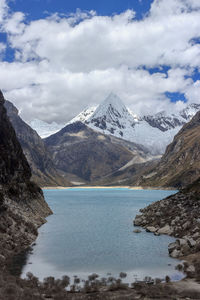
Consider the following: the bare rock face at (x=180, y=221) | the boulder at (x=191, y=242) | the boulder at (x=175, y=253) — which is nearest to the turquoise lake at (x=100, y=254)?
the boulder at (x=175, y=253)

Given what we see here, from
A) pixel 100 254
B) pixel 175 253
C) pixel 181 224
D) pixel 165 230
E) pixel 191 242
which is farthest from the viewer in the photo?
pixel 165 230

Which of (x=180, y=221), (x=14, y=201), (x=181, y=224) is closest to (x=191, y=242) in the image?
(x=181, y=224)

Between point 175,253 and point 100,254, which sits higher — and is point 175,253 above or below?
below

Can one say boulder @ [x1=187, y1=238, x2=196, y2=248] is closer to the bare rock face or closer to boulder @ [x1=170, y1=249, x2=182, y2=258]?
the bare rock face

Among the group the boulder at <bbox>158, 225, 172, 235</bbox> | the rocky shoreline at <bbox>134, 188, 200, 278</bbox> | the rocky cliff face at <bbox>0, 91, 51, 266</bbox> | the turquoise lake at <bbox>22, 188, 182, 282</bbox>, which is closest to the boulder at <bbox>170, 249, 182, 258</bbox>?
the rocky shoreline at <bbox>134, 188, 200, 278</bbox>

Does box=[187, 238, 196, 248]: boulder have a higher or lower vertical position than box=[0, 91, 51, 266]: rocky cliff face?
lower

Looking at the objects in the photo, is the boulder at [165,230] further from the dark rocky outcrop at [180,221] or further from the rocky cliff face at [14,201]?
the rocky cliff face at [14,201]

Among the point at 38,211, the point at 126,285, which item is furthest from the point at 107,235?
the point at 126,285

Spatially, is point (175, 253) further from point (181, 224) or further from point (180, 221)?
point (180, 221)
